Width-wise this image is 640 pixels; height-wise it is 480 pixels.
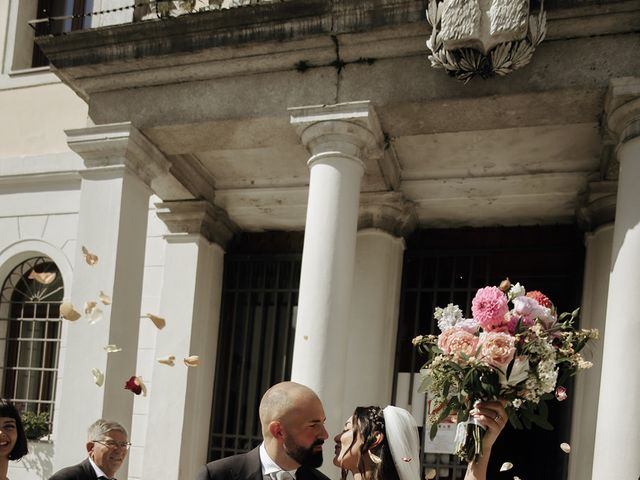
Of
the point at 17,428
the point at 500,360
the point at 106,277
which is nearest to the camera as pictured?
the point at 500,360

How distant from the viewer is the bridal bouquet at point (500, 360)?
3.67 meters

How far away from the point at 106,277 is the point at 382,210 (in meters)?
3.48

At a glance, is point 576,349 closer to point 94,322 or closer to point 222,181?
point 94,322

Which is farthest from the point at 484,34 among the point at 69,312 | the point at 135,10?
the point at 69,312

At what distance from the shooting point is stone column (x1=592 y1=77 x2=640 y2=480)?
21.9ft

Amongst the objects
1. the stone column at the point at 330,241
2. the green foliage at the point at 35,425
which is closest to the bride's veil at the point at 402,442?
the stone column at the point at 330,241

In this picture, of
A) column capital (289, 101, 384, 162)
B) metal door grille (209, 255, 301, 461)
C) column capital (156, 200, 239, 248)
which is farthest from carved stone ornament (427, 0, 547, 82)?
metal door grille (209, 255, 301, 461)

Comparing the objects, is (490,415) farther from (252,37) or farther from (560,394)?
(252,37)

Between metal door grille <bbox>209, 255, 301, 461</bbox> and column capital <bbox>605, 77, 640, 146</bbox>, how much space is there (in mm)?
5340

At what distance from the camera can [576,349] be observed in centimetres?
398

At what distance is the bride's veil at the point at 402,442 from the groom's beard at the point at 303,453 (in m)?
0.37

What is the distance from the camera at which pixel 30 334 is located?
12.1 m

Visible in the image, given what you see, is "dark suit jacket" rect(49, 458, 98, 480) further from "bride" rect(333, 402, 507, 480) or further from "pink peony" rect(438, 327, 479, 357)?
"pink peony" rect(438, 327, 479, 357)

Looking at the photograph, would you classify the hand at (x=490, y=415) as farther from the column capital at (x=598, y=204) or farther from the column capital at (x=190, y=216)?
the column capital at (x=190, y=216)
